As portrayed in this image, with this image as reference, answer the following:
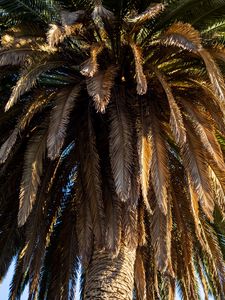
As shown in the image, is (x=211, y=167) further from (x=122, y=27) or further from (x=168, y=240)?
(x=122, y=27)

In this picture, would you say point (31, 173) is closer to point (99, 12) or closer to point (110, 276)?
point (110, 276)

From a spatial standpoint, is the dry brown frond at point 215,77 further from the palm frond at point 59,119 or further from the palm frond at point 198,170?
the palm frond at point 59,119

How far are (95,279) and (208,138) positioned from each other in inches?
94.0

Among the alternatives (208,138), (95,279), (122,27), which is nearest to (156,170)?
(208,138)

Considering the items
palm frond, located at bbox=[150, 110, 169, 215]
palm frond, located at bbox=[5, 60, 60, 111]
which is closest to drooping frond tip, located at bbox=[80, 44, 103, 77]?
palm frond, located at bbox=[5, 60, 60, 111]

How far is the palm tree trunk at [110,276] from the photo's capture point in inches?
297

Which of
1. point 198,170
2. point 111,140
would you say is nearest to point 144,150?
point 111,140

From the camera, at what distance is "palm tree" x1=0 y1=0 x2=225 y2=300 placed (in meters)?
7.54

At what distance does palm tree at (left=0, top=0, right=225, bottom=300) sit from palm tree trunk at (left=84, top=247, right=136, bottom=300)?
0.05ft

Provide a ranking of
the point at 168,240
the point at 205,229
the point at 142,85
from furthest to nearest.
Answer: the point at 205,229, the point at 168,240, the point at 142,85

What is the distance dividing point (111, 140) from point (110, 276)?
1814 millimetres

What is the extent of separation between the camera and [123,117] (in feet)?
26.8

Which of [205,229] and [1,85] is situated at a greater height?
[1,85]

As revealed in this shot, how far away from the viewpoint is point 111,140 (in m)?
7.95
